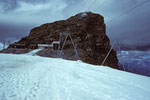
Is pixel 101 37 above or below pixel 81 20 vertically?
below

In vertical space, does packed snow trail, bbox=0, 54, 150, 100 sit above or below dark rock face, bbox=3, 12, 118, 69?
below

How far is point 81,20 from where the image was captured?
58.5m

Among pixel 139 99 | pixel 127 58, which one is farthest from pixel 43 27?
pixel 139 99

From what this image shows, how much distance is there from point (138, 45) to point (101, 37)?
48.2m

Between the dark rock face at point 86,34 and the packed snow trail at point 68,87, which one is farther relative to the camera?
the dark rock face at point 86,34

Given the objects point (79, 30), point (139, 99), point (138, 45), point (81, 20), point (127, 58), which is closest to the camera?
point (139, 99)

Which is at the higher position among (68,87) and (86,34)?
(86,34)

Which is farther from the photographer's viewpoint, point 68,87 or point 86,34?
point 86,34

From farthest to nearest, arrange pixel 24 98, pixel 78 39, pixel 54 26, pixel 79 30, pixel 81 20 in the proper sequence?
pixel 54 26 < pixel 81 20 < pixel 79 30 < pixel 78 39 < pixel 24 98

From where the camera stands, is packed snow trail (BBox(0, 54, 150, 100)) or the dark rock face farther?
the dark rock face

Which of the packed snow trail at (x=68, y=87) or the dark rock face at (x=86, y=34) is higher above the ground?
the dark rock face at (x=86, y=34)

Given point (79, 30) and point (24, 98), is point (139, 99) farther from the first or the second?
point (79, 30)

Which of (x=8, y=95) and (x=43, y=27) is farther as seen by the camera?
(x=43, y=27)

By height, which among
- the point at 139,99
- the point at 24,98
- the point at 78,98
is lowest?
the point at 139,99
